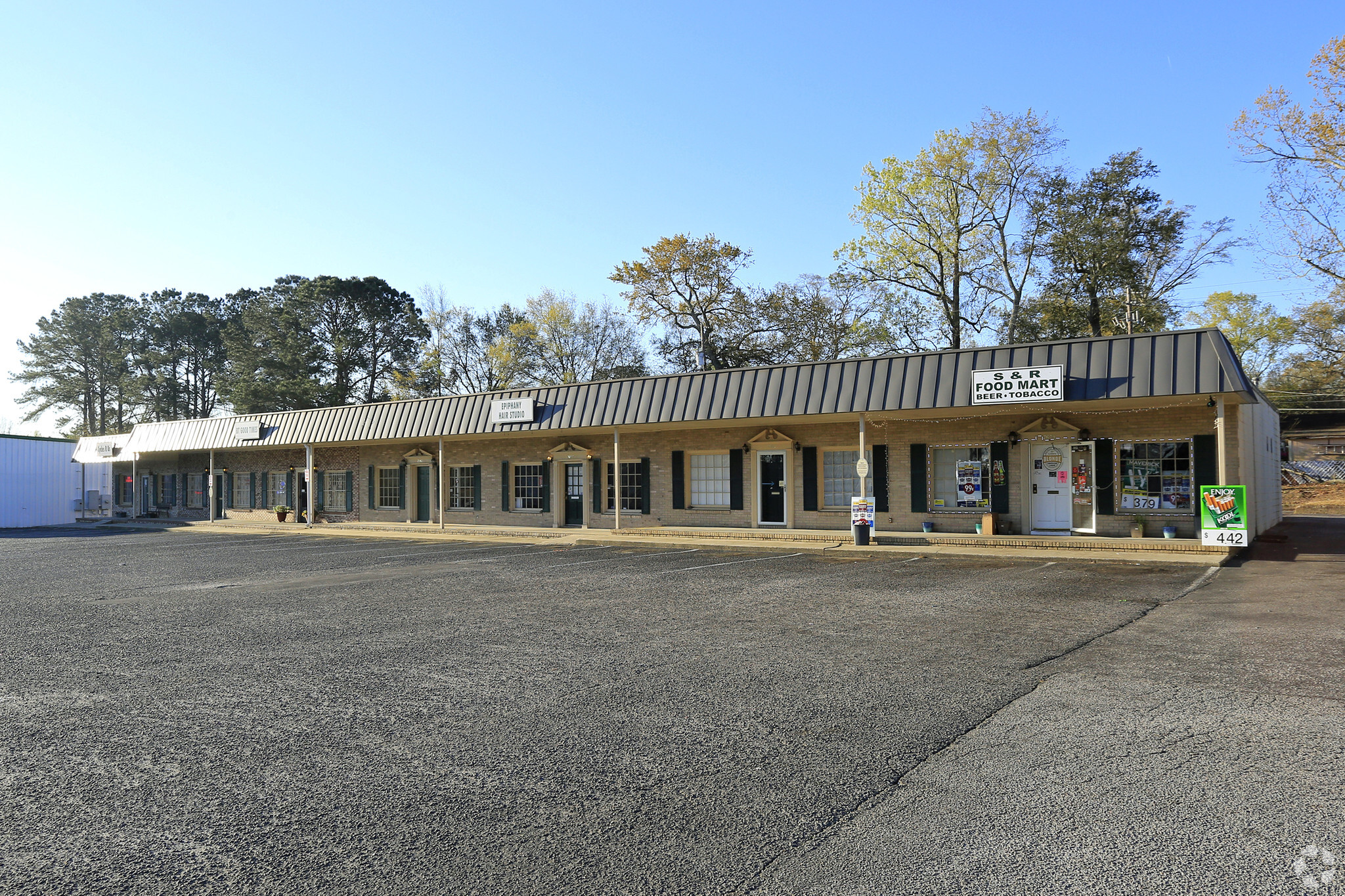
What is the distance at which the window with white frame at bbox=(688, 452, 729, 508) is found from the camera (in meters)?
21.6

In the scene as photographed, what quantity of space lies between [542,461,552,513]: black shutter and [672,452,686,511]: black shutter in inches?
170

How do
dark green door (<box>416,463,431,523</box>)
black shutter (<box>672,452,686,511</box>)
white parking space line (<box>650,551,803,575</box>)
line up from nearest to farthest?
white parking space line (<box>650,551,803,575</box>) → black shutter (<box>672,452,686,511</box>) → dark green door (<box>416,463,431,523</box>)

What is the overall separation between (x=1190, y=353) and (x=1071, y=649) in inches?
377

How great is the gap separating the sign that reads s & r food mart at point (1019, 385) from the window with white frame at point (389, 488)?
19.4 m

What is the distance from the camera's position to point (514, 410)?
22844 millimetres

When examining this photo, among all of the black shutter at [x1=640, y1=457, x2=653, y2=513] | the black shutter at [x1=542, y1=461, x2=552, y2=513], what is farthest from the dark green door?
the black shutter at [x1=640, y1=457, x2=653, y2=513]

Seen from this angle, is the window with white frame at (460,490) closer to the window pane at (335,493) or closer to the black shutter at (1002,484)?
the window pane at (335,493)

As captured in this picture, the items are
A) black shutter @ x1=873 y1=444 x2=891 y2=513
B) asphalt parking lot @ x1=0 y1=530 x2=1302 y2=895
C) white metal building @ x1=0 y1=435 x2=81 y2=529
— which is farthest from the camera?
white metal building @ x1=0 y1=435 x2=81 y2=529

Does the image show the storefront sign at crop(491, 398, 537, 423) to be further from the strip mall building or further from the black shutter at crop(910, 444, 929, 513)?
the black shutter at crop(910, 444, 929, 513)

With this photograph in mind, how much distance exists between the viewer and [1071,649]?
7.25m

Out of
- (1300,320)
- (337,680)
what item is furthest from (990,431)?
(1300,320)

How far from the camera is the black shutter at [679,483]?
22069 millimetres

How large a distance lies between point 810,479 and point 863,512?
9.18 feet

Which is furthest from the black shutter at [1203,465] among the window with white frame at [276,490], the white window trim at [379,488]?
the window with white frame at [276,490]
